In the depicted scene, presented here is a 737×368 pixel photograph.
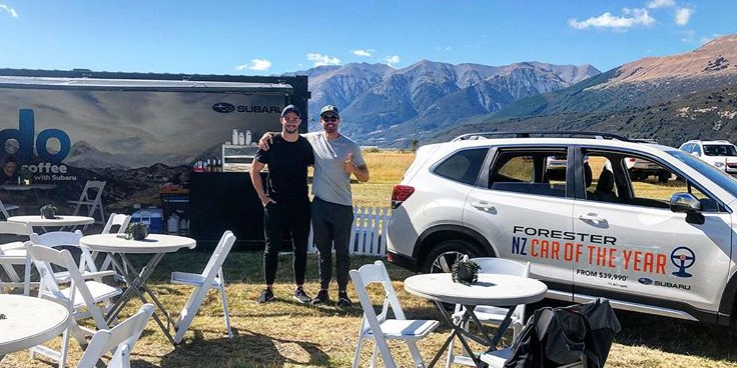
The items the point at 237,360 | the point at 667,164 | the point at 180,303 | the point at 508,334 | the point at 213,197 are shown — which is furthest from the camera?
the point at 213,197

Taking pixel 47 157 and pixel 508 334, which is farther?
pixel 47 157

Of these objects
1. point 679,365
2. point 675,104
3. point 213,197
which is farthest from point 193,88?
point 675,104

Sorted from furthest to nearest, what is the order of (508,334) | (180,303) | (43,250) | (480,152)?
(180,303) < (480,152) < (508,334) < (43,250)

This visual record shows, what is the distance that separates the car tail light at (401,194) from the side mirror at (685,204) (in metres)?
2.06

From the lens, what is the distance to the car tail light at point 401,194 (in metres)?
5.33

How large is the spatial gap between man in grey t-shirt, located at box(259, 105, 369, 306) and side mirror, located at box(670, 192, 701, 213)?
94.9 inches

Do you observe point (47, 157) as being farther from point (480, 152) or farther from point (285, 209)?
point (480, 152)

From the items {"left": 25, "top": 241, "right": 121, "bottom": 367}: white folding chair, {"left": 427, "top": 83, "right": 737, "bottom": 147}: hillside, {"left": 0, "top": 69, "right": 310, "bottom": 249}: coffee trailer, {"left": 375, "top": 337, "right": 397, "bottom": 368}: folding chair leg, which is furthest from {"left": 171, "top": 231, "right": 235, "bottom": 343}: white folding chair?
{"left": 427, "top": 83, "right": 737, "bottom": 147}: hillside

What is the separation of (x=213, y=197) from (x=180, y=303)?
2.64 m

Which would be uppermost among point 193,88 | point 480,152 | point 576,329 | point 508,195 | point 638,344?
point 193,88

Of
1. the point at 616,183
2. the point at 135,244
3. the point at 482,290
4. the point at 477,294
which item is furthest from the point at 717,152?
the point at 135,244

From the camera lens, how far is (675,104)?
95312 mm

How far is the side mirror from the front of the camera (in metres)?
4.09

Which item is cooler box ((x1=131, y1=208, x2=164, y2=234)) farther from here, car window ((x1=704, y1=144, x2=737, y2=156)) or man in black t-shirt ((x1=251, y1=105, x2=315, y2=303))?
car window ((x1=704, y1=144, x2=737, y2=156))
